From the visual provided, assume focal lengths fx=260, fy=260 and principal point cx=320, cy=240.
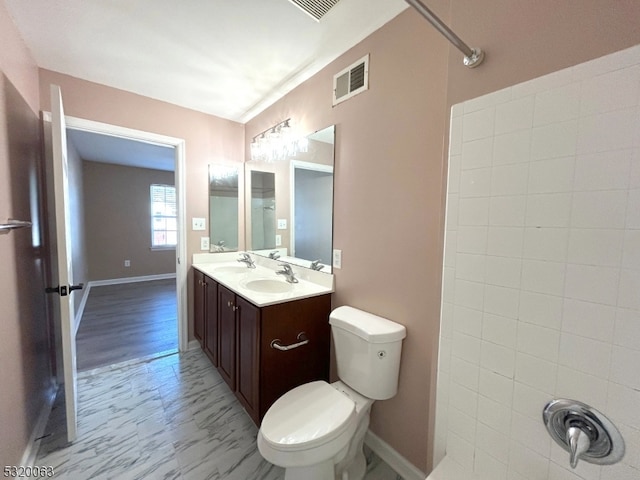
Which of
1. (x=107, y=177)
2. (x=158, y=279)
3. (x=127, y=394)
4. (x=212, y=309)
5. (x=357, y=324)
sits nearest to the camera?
(x=357, y=324)

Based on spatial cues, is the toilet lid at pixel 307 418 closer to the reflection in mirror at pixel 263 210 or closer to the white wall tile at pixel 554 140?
the white wall tile at pixel 554 140

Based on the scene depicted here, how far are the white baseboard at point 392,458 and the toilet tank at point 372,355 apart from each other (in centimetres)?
39

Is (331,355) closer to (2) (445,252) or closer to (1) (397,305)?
(1) (397,305)

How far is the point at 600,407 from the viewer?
67 cm

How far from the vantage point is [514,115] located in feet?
2.65

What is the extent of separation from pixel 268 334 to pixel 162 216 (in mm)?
5336

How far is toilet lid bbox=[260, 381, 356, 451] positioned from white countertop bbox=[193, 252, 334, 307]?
49 cm

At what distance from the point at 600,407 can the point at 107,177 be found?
657 cm

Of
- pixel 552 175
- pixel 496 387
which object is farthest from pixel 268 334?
pixel 552 175

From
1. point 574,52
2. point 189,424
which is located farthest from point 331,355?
point 574,52

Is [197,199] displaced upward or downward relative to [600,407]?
upward

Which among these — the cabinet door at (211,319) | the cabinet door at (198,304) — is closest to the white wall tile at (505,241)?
the cabinet door at (211,319)

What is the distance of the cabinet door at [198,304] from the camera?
2.35 meters

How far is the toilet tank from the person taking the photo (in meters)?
1.26
